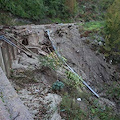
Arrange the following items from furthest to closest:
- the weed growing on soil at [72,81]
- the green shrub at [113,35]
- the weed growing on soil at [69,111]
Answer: the green shrub at [113,35] → the weed growing on soil at [72,81] → the weed growing on soil at [69,111]

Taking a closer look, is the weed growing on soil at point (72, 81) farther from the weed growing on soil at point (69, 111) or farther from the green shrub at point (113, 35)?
the green shrub at point (113, 35)

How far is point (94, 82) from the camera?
332 inches

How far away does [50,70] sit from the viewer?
662 cm

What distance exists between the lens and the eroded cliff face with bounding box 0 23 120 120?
4.32m

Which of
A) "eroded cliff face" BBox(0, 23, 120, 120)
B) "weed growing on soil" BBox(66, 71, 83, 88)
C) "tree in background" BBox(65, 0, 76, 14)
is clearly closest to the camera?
"eroded cliff face" BBox(0, 23, 120, 120)

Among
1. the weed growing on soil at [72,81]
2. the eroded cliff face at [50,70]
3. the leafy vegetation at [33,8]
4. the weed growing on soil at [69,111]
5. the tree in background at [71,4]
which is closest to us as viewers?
the weed growing on soil at [69,111]

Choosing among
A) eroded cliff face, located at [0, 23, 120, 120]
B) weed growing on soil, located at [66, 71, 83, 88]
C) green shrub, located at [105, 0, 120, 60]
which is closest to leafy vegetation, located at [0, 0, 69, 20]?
eroded cliff face, located at [0, 23, 120, 120]

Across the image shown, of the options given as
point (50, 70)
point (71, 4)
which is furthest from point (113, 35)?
point (71, 4)

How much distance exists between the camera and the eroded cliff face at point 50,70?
14.2ft

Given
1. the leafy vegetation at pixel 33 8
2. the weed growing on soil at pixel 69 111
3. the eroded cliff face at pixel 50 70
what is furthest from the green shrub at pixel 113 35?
the leafy vegetation at pixel 33 8

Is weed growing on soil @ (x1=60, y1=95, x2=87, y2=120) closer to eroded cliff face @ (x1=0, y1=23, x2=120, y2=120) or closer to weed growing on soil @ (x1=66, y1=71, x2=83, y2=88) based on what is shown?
eroded cliff face @ (x1=0, y1=23, x2=120, y2=120)

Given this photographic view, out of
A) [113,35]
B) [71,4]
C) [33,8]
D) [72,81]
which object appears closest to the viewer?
[72,81]

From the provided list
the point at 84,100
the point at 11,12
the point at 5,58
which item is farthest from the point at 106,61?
the point at 11,12

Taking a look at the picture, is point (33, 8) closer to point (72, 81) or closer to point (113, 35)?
point (113, 35)
